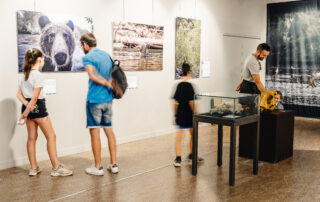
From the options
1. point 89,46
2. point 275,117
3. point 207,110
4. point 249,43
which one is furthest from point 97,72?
point 249,43

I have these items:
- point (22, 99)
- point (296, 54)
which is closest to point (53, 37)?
point (22, 99)

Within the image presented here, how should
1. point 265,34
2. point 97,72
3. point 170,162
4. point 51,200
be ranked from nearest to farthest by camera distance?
point 51,200 → point 97,72 → point 170,162 → point 265,34

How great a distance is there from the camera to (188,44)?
7008mm

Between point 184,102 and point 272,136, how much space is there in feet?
4.48

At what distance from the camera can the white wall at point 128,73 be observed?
4.44m

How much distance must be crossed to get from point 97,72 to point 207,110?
1.35 meters

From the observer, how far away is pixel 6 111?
4.43m

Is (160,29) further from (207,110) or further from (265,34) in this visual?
(265,34)

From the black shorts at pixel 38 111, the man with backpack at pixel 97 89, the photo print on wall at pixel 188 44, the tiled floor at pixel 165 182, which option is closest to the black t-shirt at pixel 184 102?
the tiled floor at pixel 165 182

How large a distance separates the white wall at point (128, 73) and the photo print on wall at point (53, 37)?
3.4 inches

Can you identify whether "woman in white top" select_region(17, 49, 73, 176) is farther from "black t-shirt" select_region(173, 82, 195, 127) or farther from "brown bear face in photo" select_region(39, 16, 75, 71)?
"black t-shirt" select_region(173, 82, 195, 127)

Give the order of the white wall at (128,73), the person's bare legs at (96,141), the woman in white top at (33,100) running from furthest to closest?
the white wall at (128,73) < the person's bare legs at (96,141) < the woman in white top at (33,100)

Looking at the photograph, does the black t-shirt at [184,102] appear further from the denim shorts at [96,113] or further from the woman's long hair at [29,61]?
the woman's long hair at [29,61]

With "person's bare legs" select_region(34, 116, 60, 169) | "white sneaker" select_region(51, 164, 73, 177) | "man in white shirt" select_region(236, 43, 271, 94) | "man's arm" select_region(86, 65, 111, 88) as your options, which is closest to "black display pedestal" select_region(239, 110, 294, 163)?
"man in white shirt" select_region(236, 43, 271, 94)
